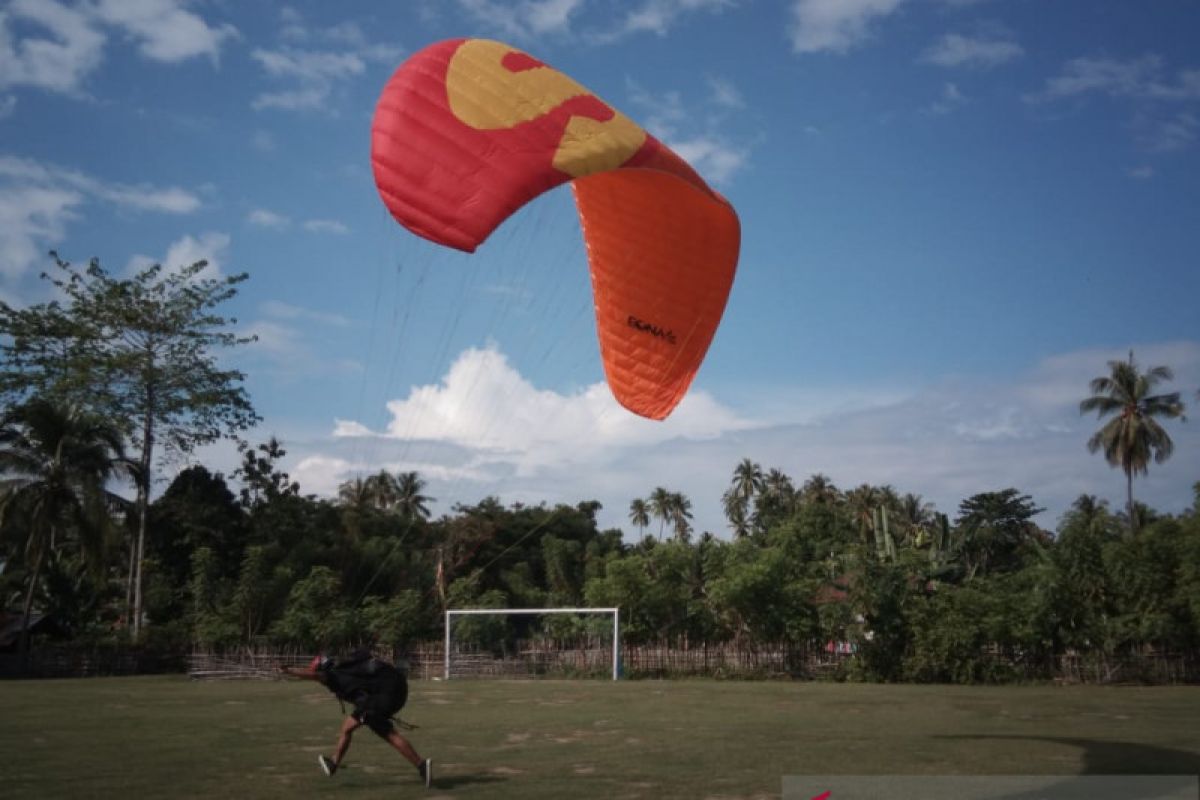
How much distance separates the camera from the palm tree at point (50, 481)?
2680 cm

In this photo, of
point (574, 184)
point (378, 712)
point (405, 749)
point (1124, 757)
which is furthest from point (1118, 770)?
point (574, 184)

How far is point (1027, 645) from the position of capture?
2164 cm

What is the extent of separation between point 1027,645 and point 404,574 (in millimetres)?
20559

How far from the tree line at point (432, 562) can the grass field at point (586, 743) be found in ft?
17.4

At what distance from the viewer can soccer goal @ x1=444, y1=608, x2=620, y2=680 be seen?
2464 cm

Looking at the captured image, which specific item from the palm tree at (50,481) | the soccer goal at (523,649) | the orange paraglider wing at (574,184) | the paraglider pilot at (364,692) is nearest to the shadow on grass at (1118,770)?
the paraglider pilot at (364,692)

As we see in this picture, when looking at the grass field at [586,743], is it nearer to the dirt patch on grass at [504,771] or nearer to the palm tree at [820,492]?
the dirt patch on grass at [504,771]

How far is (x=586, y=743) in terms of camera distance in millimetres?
9602

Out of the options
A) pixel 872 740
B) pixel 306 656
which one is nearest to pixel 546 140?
pixel 872 740

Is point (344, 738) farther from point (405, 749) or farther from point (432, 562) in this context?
point (432, 562)

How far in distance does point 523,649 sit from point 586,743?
55.8 feet

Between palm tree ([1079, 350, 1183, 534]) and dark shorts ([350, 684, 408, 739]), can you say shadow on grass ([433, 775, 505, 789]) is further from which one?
palm tree ([1079, 350, 1183, 534])

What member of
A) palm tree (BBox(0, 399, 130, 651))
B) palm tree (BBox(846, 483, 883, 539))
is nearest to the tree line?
palm tree (BBox(0, 399, 130, 651))

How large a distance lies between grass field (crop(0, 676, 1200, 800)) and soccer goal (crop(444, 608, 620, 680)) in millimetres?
8106
